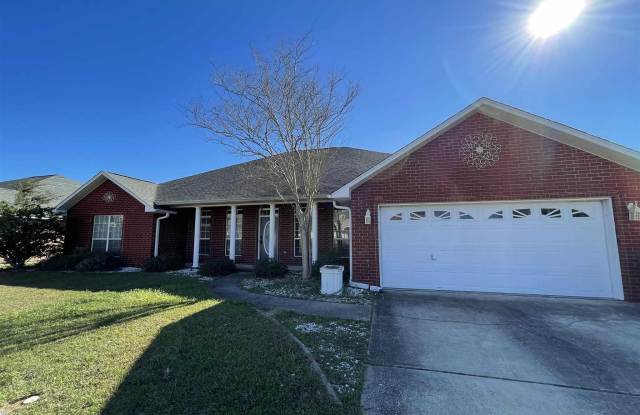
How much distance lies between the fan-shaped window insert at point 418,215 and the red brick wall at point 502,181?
0.38 metres

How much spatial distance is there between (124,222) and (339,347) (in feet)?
43.4

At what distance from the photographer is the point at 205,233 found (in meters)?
14.5

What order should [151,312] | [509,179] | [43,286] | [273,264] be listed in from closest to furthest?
[151,312], [509,179], [43,286], [273,264]

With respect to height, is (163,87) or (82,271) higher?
(163,87)

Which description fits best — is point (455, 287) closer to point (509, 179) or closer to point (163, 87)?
point (509, 179)

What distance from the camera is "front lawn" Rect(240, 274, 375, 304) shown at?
25.2 ft

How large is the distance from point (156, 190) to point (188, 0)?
1023 centimetres

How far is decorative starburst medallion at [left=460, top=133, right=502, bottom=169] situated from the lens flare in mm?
2839

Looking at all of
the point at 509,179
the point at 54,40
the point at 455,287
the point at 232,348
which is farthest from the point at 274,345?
the point at 54,40

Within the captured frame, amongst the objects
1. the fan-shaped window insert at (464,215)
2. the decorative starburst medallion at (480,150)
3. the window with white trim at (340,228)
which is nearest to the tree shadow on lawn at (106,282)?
the window with white trim at (340,228)

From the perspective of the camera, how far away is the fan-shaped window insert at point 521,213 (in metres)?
7.91

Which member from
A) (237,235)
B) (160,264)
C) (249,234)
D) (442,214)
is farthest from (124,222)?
(442,214)

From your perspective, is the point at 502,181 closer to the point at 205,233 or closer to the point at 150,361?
the point at 150,361

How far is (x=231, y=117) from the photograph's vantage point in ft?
32.3
